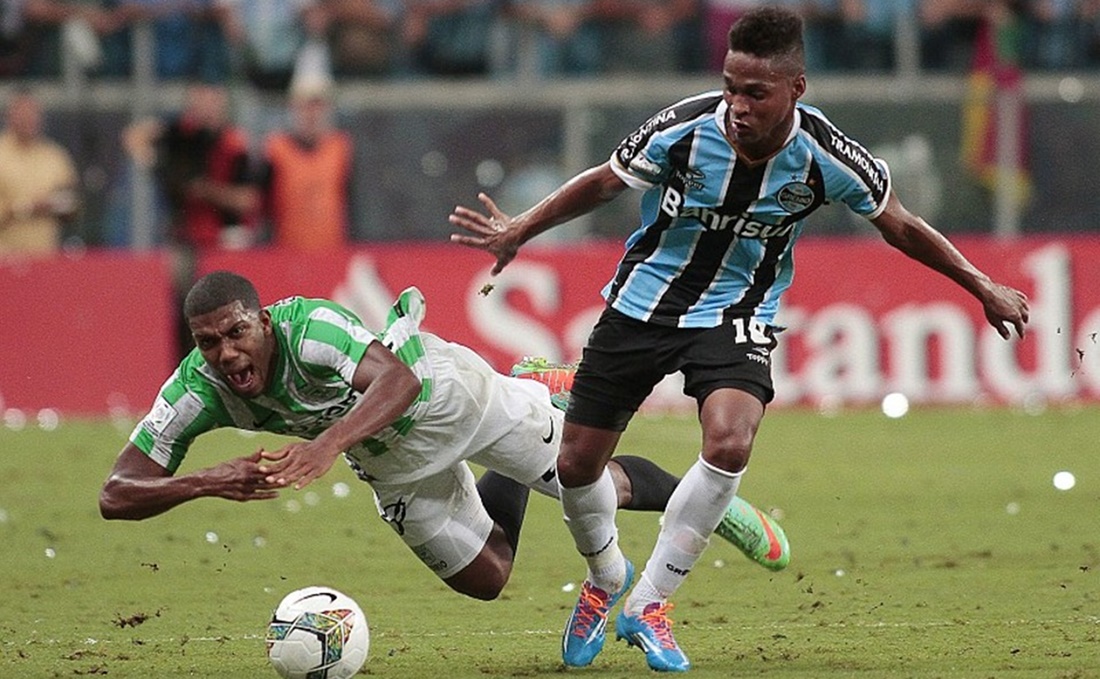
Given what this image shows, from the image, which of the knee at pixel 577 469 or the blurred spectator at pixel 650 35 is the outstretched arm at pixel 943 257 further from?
the blurred spectator at pixel 650 35

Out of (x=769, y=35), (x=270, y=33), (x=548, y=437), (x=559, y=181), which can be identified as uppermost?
(x=769, y=35)

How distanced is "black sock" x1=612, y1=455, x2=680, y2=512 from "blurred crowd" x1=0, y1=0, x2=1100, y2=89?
9.46m

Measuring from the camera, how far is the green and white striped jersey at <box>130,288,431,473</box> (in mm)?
6961

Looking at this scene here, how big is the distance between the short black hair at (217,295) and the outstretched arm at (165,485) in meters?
0.57

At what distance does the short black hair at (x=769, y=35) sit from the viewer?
6.89 metres

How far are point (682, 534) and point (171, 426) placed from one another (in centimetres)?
182

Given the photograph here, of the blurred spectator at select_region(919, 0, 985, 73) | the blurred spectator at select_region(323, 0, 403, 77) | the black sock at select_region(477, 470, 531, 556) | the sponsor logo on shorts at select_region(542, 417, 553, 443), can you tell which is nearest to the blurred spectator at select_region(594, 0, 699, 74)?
the blurred spectator at select_region(919, 0, 985, 73)

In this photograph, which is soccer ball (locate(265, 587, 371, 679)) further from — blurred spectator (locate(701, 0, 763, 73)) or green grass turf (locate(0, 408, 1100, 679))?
blurred spectator (locate(701, 0, 763, 73))

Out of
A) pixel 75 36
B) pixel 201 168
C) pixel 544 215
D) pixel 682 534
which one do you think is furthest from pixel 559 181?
pixel 682 534

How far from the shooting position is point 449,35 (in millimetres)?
17672

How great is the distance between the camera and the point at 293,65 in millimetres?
17219

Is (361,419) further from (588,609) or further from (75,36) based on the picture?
(75,36)

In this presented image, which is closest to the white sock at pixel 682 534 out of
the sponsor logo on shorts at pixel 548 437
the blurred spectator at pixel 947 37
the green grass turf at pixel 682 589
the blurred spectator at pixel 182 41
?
the green grass turf at pixel 682 589

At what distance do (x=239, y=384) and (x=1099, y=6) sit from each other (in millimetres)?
12882
